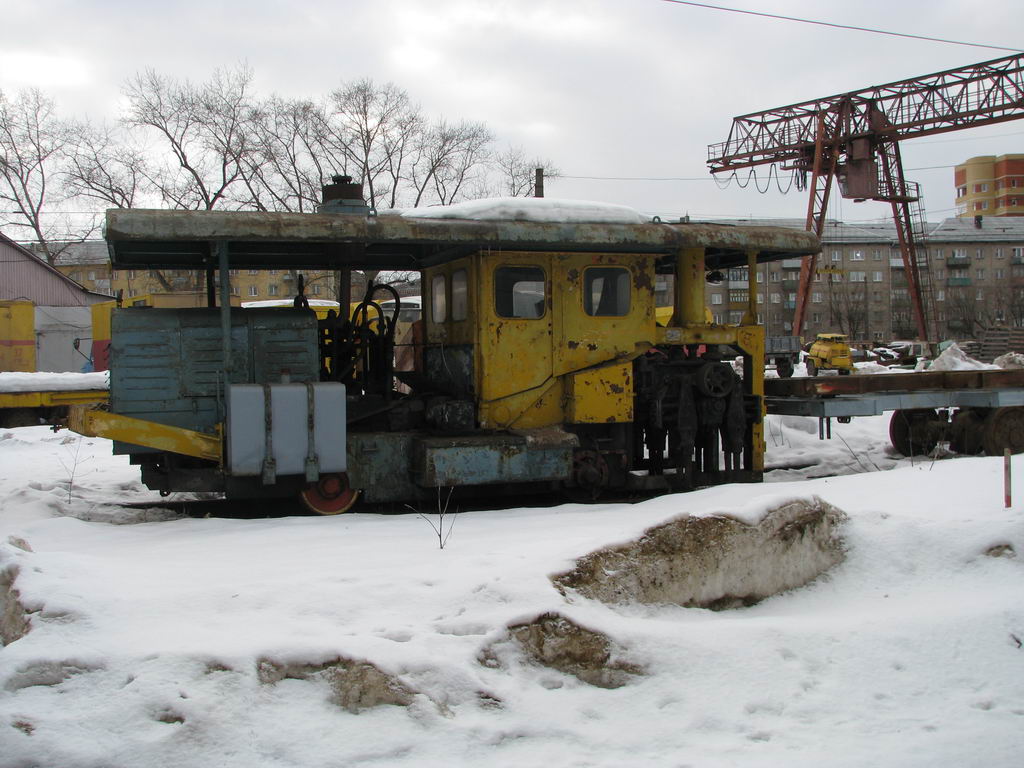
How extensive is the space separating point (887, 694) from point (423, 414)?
18.7 feet

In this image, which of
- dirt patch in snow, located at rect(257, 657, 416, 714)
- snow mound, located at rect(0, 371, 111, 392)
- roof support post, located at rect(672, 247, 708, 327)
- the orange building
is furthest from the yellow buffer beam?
the orange building

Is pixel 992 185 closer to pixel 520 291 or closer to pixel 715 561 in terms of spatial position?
pixel 520 291

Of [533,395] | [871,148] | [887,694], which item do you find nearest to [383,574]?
[887,694]

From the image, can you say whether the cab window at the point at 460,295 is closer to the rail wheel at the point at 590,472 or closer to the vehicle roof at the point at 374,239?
the vehicle roof at the point at 374,239

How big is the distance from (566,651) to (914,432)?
9.79 metres

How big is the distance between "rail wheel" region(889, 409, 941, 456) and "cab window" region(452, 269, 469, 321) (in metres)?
6.70

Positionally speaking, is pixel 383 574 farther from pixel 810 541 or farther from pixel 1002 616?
pixel 1002 616

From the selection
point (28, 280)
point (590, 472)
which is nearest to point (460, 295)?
point (590, 472)

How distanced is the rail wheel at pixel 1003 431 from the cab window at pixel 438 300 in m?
7.28

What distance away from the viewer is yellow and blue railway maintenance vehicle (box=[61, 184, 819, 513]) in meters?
7.39

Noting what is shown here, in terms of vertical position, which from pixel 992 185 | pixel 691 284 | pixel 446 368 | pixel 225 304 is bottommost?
pixel 446 368

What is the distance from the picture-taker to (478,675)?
373cm

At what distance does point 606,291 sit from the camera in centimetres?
896

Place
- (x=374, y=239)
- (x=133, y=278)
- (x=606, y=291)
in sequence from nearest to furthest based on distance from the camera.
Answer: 1. (x=374, y=239)
2. (x=606, y=291)
3. (x=133, y=278)
